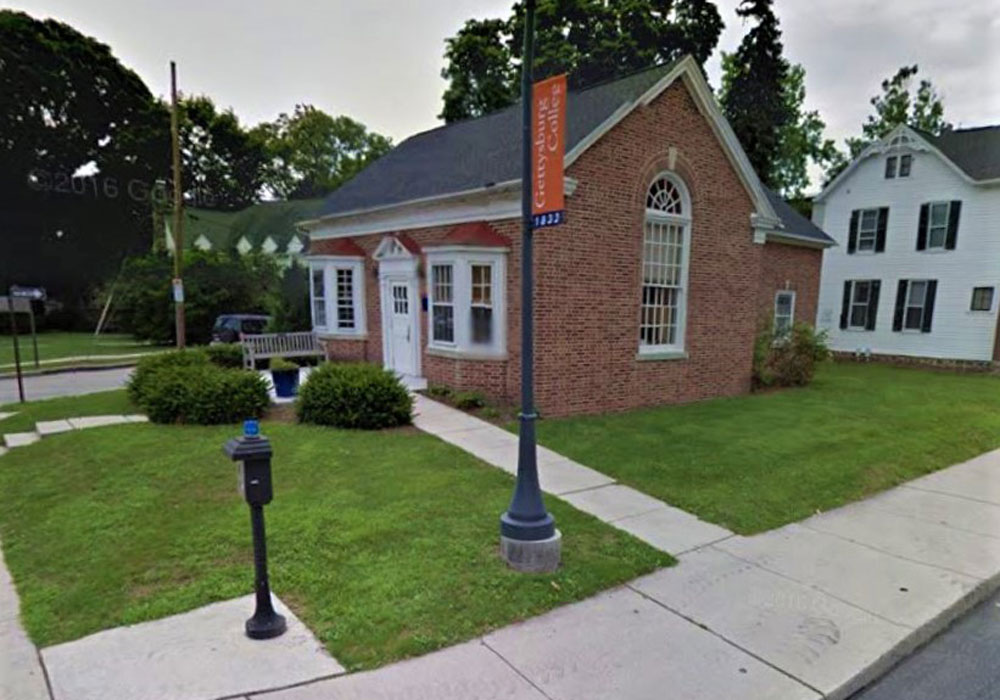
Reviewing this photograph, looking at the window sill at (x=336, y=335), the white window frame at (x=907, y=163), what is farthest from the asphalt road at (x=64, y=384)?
the white window frame at (x=907, y=163)

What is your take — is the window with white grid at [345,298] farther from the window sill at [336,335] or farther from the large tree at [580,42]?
the large tree at [580,42]

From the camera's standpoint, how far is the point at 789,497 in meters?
6.21

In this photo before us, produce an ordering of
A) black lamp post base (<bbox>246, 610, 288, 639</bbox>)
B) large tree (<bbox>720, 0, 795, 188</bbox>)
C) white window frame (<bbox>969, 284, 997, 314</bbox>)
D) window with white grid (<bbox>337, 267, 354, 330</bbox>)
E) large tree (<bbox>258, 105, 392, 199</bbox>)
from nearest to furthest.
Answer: black lamp post base (<bbox>246, 610, 288, 639</bbox>) < window with white grid (<bbox>337, 267, 354, 330</bbox>) < white window frame (<bbox>969, 284, 997, 314</bbox>) < large tree (<bbox>720, 0, 795, 188</bbox>) < large tree (<bbox>258, 105, 392, 199</bbox>)

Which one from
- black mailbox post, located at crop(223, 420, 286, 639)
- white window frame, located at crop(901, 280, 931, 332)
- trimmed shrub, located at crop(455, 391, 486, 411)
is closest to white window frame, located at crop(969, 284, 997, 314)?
white window frame, located at crop(901, 280, 931, 332)

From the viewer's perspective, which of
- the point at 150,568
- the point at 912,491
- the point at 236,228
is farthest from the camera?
the point at 236,228

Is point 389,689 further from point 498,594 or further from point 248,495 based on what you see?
point 248,495

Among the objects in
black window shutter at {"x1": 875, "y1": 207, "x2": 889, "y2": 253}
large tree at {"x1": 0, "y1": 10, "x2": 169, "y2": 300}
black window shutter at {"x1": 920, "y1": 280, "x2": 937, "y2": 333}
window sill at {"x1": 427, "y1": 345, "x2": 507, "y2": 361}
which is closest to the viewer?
window sill at {"x1": 427, "y1": 345, "x2": 507, "y2": 361}

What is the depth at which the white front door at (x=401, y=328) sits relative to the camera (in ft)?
39.9

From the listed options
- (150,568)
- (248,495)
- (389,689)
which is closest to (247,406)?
(150,568)

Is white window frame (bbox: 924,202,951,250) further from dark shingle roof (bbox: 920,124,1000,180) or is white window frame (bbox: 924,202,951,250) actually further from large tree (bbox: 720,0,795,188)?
large tree (bbox: 720,0,795,188)

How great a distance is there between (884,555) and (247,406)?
853 centimetres

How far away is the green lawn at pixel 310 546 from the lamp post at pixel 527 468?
16cm

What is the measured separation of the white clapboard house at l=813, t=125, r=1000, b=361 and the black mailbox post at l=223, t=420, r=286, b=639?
2418 centimetres

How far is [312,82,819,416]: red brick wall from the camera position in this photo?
973cm
